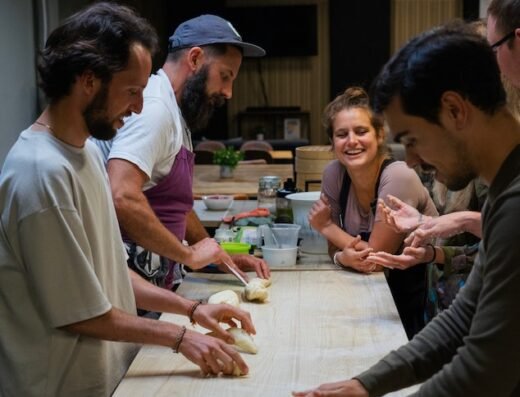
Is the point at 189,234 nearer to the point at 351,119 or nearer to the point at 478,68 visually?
the point at 351,119

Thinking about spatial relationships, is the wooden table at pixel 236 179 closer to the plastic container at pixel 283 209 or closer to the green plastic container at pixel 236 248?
the plastic container at pixel 283 209

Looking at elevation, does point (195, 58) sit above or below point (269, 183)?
above

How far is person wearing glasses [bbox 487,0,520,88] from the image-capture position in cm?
186

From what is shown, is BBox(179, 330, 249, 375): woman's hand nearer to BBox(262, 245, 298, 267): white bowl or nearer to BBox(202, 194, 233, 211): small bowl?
BBox(262, 245, 298, 267): white bowl

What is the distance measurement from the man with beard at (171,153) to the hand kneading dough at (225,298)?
19 centimetres

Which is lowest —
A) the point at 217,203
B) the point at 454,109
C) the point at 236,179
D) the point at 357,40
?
the point at 236,179

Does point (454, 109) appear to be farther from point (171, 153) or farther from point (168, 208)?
point (168, 208)

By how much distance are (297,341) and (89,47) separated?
0.86 metres

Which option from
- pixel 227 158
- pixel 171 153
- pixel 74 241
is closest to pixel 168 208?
pixel 171 153

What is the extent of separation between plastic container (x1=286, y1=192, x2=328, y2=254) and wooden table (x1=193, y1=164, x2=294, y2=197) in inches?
67.7

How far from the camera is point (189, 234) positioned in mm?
2928

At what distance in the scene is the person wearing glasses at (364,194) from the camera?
8.62 ft

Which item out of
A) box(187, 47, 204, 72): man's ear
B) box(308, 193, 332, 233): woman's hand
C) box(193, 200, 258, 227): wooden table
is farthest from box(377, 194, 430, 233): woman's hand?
box(193, 200, 258, 227): wooden table

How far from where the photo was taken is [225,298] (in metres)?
2.10
